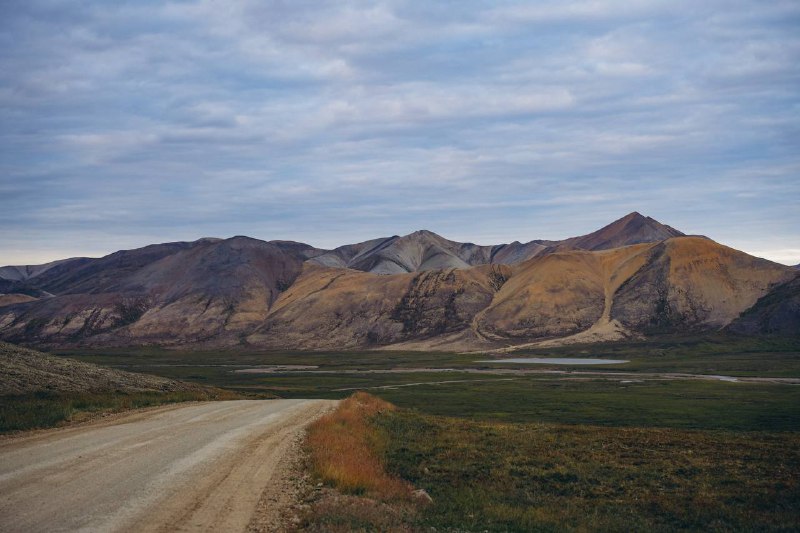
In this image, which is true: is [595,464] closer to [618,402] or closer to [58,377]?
[58,377]

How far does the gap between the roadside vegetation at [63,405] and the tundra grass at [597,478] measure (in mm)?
13801

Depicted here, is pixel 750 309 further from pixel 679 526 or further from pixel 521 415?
pixel 679 526

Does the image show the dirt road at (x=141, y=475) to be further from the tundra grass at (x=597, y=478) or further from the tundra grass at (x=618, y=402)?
the tundra grass at (x=618, y=402)

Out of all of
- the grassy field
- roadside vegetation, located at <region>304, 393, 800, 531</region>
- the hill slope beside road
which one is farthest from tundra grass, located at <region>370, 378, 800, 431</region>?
the hill slope beside road

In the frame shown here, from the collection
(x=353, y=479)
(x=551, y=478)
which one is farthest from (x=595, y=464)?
(x=353, y=479)

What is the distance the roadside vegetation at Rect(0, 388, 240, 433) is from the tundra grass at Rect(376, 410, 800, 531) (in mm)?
13801

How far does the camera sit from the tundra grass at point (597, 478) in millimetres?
18641

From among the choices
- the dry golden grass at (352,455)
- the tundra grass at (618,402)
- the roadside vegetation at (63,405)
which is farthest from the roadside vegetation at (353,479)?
the tundra grass at (618,402)

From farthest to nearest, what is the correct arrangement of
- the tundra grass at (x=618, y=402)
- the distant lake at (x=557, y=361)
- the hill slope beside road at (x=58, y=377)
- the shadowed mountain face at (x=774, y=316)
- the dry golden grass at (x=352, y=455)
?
the shadowed mountain face at (x=774, y=316) < the distant lake at (x=557, y=361) < the tundra grass at (x=618, y=402) < the hill slope beside road at (x=58, y=377) < the dry golden grass at (x=352, y=455)

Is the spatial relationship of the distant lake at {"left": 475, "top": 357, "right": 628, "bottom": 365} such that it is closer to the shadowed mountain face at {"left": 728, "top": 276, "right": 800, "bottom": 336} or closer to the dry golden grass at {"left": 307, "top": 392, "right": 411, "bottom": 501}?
the shadowed mountain face at {"left": 728, "top": 276, "right": 800, "bottom": 336}

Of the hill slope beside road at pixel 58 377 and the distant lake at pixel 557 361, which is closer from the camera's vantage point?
the hill slope beside road at pixel 58 377

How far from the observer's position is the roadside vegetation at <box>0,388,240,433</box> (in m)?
27.8

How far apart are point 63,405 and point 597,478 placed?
24458mm

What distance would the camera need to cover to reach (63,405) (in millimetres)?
32812
